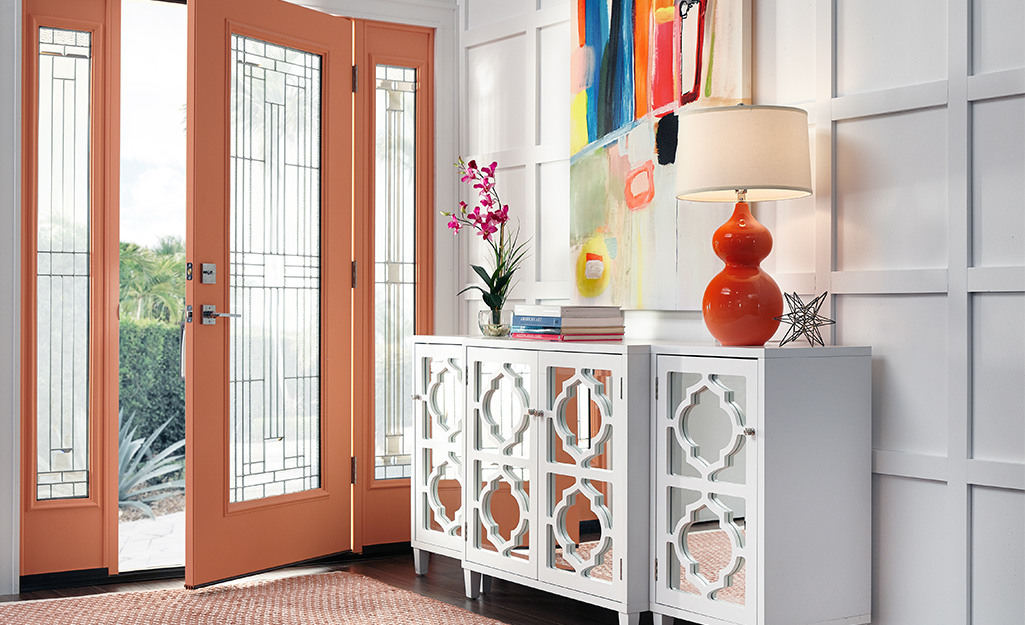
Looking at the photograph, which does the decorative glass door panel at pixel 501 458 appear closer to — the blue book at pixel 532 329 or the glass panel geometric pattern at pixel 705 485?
the blue book at pixel 532 329

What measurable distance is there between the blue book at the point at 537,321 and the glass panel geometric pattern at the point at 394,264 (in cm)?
99

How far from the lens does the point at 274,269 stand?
358 centimetres

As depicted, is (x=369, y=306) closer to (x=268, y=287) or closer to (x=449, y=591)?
(x=268, y=287)

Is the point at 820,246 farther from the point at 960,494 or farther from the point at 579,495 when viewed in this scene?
the point at 579,495

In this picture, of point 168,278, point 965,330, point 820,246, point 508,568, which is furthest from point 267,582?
point 168,278

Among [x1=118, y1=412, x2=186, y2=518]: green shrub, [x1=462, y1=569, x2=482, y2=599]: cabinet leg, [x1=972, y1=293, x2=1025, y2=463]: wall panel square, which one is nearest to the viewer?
[x1=972, y1=293, x2=1025, y2=463]: wall panel square

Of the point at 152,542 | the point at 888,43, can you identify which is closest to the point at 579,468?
the point at 888,43

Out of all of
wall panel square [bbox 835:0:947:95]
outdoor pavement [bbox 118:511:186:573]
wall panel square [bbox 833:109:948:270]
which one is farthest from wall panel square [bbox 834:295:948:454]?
outdoor pavement [bbox 118:511:186:573]

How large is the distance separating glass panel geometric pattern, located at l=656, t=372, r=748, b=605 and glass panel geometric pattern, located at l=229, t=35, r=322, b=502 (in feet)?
5.43

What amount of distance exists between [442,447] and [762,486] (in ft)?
4.38

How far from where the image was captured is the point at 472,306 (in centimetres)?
397

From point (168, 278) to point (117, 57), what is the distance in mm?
2610

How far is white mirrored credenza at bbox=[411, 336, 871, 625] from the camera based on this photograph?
7.55 feet
